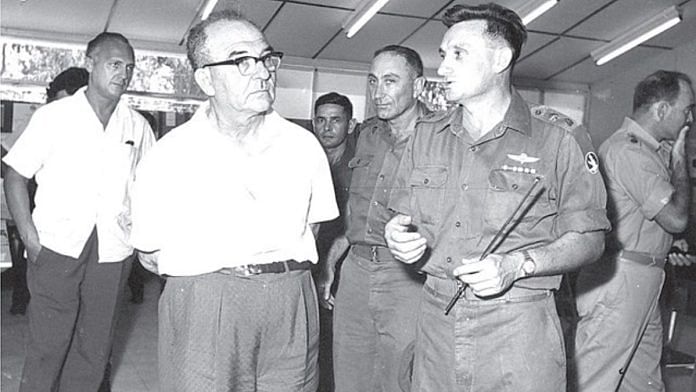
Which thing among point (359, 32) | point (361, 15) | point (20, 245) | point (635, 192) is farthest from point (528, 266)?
point (20, 245)

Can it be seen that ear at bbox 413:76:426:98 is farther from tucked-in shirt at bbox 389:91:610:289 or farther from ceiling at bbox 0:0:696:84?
ceiling at bbox 0:0:696:84

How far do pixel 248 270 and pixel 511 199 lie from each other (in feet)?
2.04

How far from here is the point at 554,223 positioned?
179 centimetres

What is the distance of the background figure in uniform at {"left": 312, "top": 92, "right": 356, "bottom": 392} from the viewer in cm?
289

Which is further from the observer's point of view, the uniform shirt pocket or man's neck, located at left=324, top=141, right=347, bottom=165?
man's neck, located at left=324, top=141, right=347, bottom=165

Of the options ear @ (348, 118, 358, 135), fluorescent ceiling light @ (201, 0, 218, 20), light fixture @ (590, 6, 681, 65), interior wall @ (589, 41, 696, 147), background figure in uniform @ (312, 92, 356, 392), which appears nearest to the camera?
background figure in uniform @ (312, 92, 356, 392)

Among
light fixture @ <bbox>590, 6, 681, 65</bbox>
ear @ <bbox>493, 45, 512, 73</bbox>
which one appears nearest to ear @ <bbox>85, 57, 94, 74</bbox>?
ear @ <bbox>493, 45, 512, 73</bbox>

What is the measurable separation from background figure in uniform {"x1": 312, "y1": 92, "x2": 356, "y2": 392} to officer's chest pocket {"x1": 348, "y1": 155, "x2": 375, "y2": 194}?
0.10 metres

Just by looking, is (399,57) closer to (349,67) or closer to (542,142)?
(542,142)

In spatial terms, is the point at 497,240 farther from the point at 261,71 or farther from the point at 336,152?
the point at 336,152

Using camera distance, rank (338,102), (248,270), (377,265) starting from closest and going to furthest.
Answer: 1. (248,270)
2. (377,265)
3. (338,102)

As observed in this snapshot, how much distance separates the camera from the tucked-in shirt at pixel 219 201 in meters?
1.78

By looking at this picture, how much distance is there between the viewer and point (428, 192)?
1.90 m

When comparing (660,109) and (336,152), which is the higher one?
(660,109)
